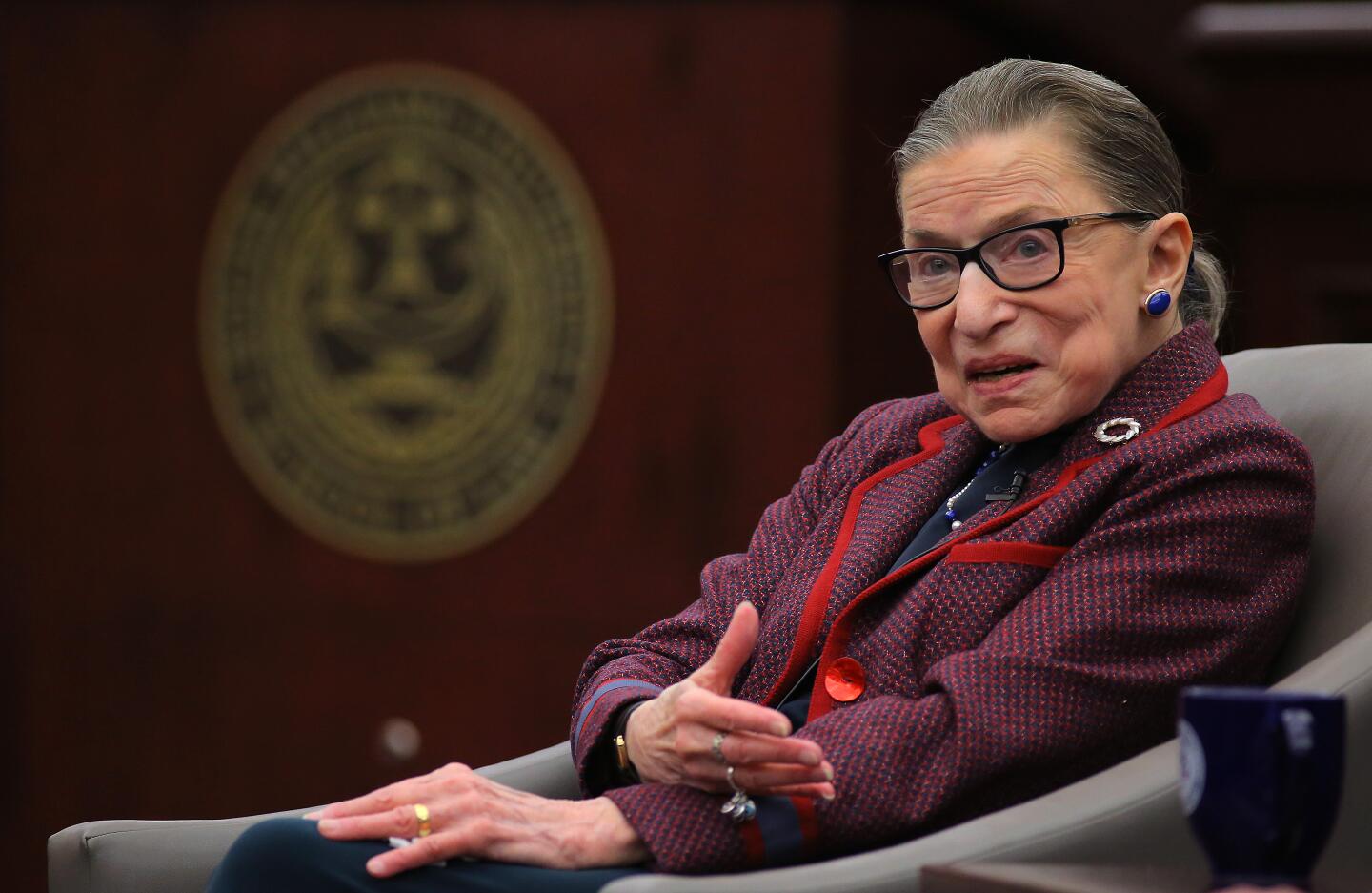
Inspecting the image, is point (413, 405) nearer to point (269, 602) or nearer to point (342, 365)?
point (342, 365)

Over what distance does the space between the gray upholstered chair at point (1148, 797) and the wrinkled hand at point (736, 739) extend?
7 cm

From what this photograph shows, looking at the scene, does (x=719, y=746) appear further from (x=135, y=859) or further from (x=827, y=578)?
(x=135, y=859)

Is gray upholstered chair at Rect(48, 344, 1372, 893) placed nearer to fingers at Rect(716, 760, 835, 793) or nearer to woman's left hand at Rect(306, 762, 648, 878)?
fingers at Rect(716, 760, 835, 793)

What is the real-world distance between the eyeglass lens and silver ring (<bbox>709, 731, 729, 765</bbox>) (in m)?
0.46

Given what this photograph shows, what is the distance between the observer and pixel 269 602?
319cm

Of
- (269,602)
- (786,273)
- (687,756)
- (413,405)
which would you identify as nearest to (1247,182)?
(786,273)

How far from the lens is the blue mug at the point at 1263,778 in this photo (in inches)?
37.4

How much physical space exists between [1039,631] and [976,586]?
111 millimetres

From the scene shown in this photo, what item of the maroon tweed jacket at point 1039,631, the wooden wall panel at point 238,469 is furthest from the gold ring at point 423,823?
the wooden wall panel at point 238,469

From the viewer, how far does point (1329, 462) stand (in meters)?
1.55

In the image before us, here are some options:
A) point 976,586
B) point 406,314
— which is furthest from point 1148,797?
point 406,314

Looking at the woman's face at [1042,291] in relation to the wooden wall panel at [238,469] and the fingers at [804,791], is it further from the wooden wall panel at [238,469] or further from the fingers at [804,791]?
the wooden wall panel at [238,469]

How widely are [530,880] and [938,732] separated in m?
0.31

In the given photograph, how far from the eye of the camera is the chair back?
1.43 m
